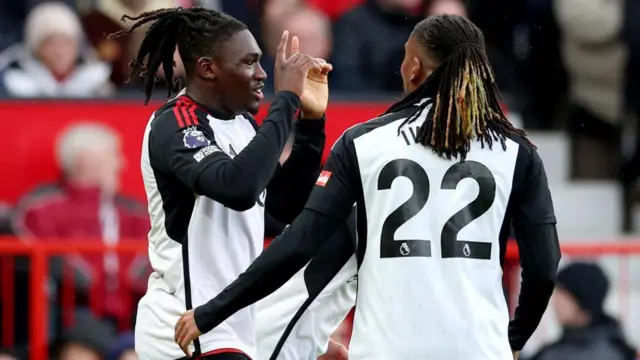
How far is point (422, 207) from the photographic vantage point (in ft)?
16.3

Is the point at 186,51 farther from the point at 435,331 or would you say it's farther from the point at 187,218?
the point at 435,331

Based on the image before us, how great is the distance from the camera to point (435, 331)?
4957 mm

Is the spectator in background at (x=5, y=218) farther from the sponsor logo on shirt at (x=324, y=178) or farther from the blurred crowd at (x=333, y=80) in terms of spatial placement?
the sponsor logo on shirt at (x=324, y=178)

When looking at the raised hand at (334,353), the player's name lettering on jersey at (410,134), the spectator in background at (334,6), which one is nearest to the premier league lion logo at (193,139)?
the player's name lettering on jersey at (410,134)

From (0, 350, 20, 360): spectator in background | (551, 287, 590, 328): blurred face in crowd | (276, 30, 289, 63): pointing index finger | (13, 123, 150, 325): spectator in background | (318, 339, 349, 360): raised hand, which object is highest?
(276, 30, 289, 63): pointing index finger

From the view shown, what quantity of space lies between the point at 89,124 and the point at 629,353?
12.0 ft

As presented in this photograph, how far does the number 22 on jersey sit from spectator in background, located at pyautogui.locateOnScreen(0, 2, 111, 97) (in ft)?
17.6

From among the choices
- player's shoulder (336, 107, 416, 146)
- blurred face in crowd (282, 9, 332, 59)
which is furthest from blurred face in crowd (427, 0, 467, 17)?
player's shoulder (336, 107, 416, 146)

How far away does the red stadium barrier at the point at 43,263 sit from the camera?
8.55 metres

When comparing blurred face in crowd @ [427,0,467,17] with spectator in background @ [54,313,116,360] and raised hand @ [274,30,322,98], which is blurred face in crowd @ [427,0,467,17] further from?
raised hand @ [274,30,322,98]

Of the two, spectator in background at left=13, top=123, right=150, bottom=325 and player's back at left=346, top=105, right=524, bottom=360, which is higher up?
player's back at left=346, top=105, right=524, bottom=360

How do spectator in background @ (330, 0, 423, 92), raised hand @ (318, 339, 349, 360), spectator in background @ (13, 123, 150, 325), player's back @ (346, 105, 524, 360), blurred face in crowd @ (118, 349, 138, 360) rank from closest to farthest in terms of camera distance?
player's back @ (346, 105, 524, 360) < raised hand @ (318, 339, 349, 360) < blurred face in crowd @ (118, 349, 138, 360) < spectator in background @ (13, 123, 150, 325) < spectator in background @ (330, 0, 423, 92)

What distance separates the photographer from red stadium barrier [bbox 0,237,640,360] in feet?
28.0

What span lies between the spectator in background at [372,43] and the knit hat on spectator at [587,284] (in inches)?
93.9
